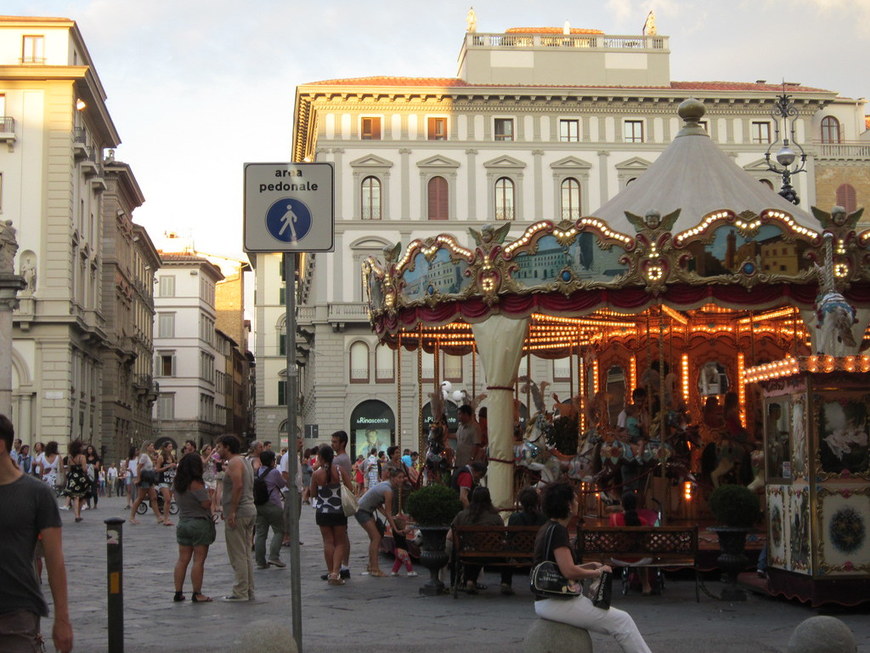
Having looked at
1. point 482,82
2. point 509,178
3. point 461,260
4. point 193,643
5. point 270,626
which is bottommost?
point 193,643

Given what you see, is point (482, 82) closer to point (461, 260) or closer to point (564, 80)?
point (564, 80)

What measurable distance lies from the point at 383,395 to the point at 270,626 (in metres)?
48.2

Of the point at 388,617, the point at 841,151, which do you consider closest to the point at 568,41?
the point at 841,151

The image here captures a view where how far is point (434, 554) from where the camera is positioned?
1305cm

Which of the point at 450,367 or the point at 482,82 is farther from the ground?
the point at 482,82

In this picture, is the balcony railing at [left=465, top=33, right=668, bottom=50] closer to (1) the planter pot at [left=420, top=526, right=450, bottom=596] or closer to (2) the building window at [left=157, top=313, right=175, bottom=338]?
(2) the building window at [left=157, top=313, right=175, bottom=338]

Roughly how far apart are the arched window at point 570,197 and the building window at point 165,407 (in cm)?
3709

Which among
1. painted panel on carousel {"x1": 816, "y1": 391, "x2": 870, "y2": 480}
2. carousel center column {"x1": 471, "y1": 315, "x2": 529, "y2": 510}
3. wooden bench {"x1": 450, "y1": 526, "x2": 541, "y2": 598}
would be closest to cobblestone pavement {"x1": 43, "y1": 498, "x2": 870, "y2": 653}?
wooden bench {"x1": 450, "y1": 526, "x2": 541, "y2": 598}

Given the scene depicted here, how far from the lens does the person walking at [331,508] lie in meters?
14.0

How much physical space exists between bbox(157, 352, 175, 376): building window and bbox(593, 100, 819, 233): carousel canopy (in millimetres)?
67917

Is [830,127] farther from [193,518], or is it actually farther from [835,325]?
[193,518]

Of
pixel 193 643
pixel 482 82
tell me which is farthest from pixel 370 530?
pixel 482 82

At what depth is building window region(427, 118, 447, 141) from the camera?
54.1m

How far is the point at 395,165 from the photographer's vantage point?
5400cm
